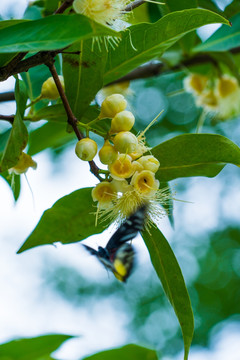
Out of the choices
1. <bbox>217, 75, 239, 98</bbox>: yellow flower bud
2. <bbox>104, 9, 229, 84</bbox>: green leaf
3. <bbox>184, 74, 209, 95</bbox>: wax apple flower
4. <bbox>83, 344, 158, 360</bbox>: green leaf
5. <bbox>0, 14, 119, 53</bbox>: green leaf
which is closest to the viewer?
<bbox>0, 14, 119, 53</bbox>: green leaf

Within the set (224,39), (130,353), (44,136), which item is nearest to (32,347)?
(130,353)

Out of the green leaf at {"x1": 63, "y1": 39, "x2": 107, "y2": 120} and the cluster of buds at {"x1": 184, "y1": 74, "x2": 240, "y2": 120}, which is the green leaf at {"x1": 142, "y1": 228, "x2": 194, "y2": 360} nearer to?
the green leaf at {"x1": 63, "y1": 39, "x2": 107, "y2": 120}

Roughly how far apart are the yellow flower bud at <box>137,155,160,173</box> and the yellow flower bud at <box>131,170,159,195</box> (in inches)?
0.4

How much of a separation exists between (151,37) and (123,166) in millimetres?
287

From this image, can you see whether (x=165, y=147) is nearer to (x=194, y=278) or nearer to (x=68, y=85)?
(x=68, y=85)

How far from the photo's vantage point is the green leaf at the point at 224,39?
1.47m

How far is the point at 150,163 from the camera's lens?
978 millimetres

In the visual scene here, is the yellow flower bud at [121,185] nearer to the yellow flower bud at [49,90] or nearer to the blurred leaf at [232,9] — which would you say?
the yellow flower bud at [49,90]

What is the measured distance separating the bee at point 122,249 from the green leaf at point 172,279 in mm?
75

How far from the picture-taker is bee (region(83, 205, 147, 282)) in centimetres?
95

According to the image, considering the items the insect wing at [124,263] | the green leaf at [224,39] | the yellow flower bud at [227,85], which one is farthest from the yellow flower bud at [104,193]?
the yellow flower bud at [227,85]

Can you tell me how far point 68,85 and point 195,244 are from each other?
4.55 m

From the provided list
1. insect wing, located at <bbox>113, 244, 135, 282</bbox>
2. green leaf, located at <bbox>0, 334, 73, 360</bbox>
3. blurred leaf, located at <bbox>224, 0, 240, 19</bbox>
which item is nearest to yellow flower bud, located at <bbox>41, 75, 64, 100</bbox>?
insect wing, located at <bbox>113, 244, 135, 282</bbox>

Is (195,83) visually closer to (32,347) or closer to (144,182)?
(144,182)
